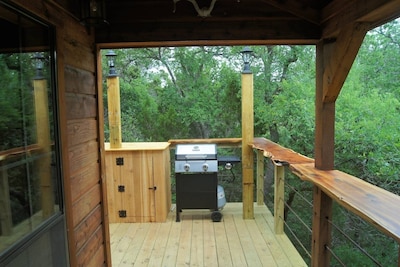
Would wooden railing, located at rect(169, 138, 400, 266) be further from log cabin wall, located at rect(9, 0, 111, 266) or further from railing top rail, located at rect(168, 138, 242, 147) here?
log cabin wall, located at rect(9, 0, 111, 266)

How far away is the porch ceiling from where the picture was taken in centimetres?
225

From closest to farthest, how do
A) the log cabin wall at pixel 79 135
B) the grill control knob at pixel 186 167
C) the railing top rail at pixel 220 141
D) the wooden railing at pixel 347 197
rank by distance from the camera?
the wooden railing at pixel 347 197 → the log cabin wall at pixel 79 135 → the grill control knob at pixel 186 167 → the railing top rail at pixel 220 141

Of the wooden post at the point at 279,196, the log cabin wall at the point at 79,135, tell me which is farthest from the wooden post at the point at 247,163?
the log cabin wall at the point at 79,135

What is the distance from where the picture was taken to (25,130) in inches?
57.1

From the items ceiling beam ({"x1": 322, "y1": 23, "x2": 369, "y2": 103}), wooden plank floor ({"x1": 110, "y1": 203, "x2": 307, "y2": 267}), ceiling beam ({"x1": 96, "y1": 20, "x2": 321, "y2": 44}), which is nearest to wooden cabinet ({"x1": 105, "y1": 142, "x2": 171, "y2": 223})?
wooden plank floor ({"x1": 110, "y1": 203, "x2": 307, "y2": 267})

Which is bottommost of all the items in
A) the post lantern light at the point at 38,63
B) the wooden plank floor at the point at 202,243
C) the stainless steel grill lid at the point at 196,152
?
the wooden plank floor at the point at 202,243

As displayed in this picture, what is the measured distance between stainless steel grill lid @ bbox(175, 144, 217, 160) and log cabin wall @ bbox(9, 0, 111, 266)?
1.63 meters

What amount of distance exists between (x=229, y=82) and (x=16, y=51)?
7137 millimetres

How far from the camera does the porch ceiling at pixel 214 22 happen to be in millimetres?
2252

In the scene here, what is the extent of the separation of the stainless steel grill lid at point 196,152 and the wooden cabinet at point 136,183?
8.4 inches

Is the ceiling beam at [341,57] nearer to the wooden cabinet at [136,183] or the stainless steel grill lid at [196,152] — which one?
the stainless steel grill lid at [196,152]

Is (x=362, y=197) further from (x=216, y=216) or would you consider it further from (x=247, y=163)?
(x=216, y=216)

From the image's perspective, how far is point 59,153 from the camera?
1.71m

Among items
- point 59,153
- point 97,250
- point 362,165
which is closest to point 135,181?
point 97,250
